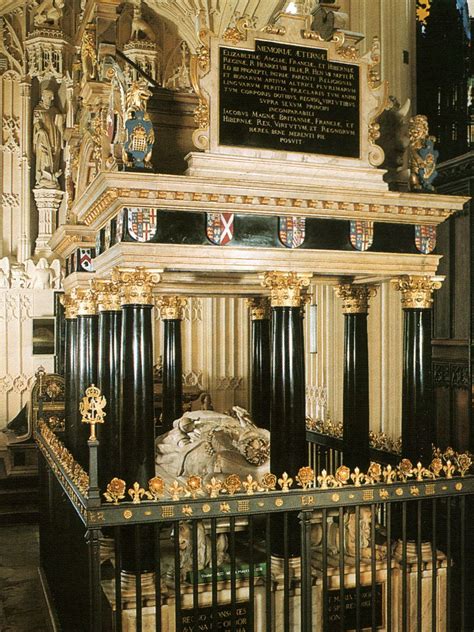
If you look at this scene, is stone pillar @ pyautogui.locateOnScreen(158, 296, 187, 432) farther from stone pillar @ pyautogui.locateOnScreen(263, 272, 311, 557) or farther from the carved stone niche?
the carved stone niche

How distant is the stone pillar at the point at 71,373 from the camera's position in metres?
9.62

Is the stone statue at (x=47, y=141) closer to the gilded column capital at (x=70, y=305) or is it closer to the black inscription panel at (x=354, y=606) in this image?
the gilded column capital at (x=70, y=305)

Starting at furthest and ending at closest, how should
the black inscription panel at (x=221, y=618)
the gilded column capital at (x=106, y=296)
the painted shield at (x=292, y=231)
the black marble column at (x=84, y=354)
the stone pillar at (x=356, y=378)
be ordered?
the black marble column at (x=84, y=354), the stone pillar at (x=356, y=378), the gilded column capital at (x=106, y=296), the painted shield at (x=292, y=231), the black inscription panel at (x=221, y=618)

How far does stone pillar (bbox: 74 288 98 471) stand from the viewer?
30.1ft

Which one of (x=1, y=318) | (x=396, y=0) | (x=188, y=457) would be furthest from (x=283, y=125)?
(x=1, y=318)

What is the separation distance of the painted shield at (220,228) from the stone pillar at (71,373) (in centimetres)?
387

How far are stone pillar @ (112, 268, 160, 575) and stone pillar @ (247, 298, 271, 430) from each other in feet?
11.4

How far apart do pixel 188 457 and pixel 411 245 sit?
315cm

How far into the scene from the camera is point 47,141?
1498 cm

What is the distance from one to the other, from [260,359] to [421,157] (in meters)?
3.66

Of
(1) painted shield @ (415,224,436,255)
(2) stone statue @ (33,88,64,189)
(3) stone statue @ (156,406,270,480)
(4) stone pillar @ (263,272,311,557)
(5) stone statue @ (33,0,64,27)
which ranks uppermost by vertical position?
(5) stone statue @ (33,0,64,27)

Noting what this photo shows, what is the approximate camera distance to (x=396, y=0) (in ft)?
31.7

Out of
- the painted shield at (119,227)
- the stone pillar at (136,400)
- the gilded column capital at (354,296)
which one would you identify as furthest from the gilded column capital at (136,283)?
the gilded column capital at (354,296)

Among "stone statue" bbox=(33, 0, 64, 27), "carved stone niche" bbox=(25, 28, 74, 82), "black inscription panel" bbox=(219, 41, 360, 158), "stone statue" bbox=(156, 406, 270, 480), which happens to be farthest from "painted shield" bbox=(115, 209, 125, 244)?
"stone statue" bbox=(33, 0, 64, 27)
